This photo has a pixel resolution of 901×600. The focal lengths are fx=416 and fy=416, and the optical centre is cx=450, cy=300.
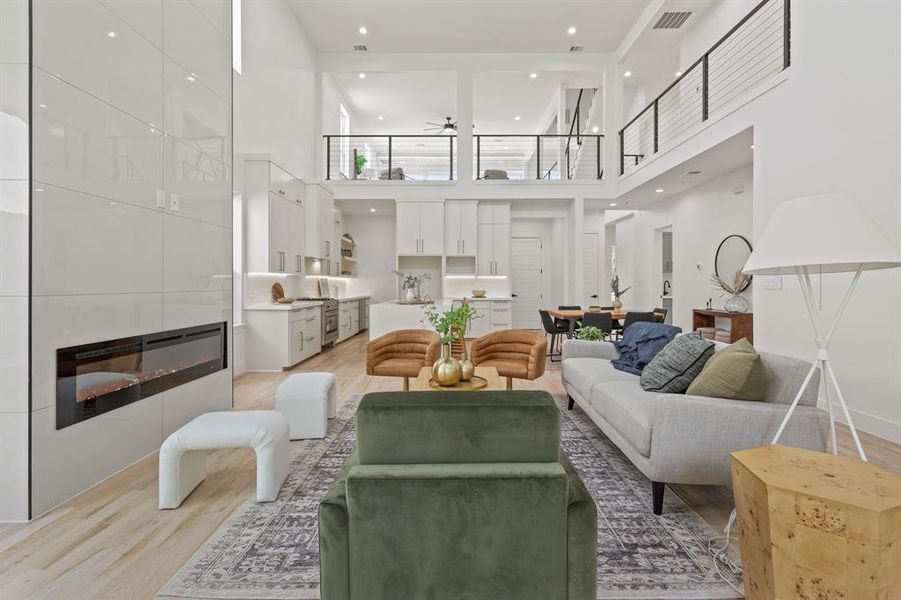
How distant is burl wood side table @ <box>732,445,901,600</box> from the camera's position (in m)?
1.19

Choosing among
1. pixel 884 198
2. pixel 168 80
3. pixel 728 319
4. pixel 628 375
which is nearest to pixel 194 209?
pixel 168 80

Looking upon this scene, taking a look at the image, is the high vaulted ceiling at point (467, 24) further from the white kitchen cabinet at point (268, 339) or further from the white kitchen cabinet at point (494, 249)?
the white kitchen cabinet at point (268, 339)

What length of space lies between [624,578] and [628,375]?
1756mm

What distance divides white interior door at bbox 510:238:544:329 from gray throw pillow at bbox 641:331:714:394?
7396 mm

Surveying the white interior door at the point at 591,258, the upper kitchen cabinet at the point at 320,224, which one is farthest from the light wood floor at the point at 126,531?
the white interior door at the point at 591,258

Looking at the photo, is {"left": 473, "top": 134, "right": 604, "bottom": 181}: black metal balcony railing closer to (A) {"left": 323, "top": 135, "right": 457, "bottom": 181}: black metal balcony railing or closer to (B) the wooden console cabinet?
(A) {"left": 323, "top": 135, "right": 457, "bottom": 181}: black metal balcony railing

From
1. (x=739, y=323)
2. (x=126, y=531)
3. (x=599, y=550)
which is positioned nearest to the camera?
(x=599, y=550)

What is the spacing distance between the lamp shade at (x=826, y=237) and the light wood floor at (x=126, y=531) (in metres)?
1.32

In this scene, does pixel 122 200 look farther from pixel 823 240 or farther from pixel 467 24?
pixel 467 24

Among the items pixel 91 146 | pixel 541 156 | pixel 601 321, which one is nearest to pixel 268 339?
pixel 91 146

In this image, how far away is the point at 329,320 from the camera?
23.3 ft

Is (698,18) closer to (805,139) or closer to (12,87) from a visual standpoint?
(805,139)

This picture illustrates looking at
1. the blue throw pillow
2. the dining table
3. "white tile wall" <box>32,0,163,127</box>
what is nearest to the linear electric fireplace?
"white tile wall" <box>32,0,163,127</box>

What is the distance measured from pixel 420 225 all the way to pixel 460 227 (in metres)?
0.82
